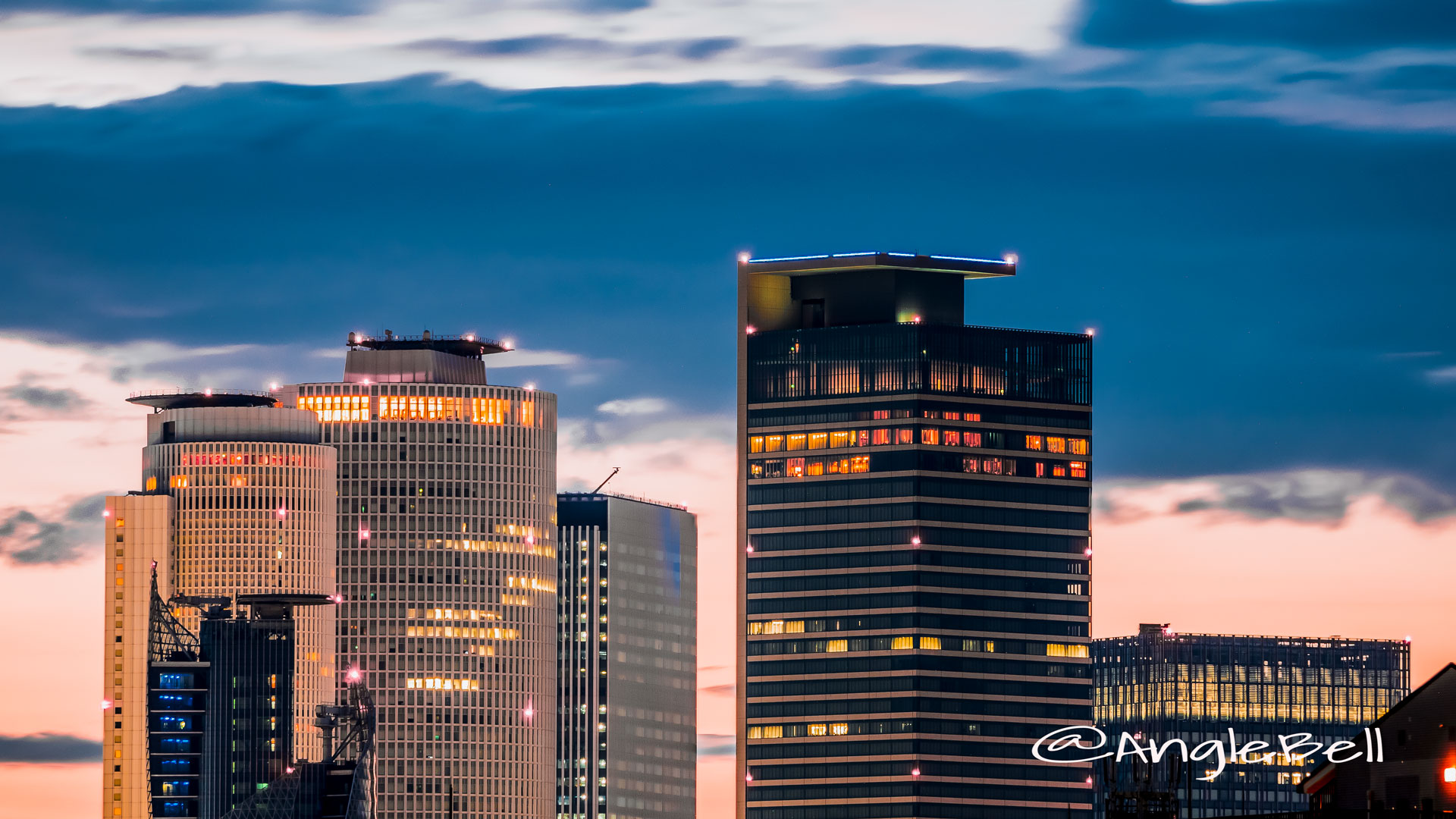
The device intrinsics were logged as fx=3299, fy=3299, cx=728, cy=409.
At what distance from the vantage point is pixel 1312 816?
199500mm

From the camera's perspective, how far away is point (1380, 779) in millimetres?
199500

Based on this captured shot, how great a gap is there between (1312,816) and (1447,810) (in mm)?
11295

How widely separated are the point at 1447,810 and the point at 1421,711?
923 centimetres

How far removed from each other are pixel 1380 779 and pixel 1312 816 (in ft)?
15.4

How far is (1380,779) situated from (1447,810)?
961 cm

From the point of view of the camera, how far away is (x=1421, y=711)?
197875 millimetres

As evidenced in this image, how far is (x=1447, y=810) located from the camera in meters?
190

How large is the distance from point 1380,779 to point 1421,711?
505 cm
